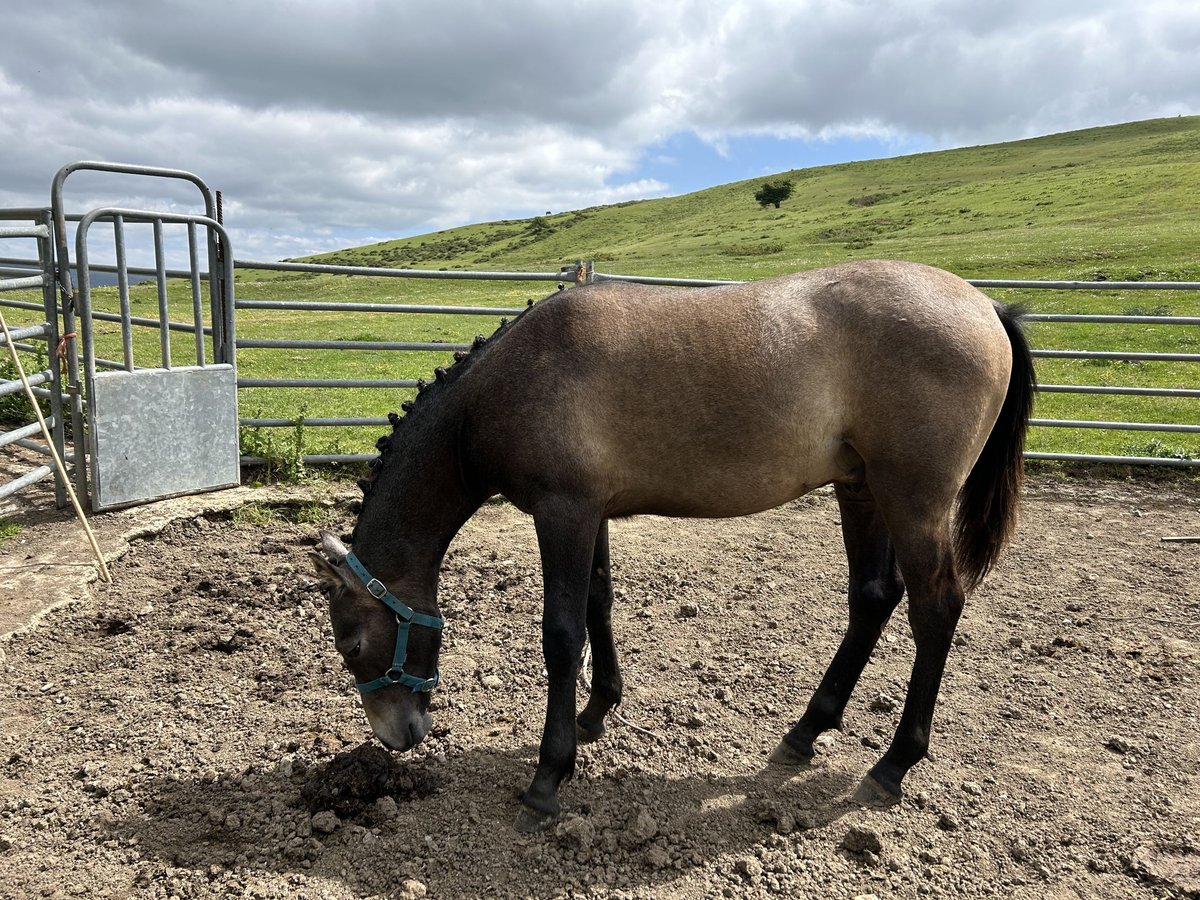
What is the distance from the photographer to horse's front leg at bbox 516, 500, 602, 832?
286 centimetres

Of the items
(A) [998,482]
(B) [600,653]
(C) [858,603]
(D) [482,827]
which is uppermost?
(A) [998,482]

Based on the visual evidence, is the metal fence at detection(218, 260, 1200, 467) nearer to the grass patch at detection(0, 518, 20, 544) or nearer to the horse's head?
the grass patch at detection(0, 518, 20, 544)

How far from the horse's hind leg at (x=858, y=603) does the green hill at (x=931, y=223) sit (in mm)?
24507

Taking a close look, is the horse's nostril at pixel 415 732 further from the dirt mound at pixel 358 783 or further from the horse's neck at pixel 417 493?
the horse's neck at pixel 417 493

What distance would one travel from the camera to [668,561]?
542 centimetres

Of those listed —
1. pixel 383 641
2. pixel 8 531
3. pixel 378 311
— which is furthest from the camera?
pixel 378 311

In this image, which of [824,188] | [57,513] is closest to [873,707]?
Answer: [57,513]

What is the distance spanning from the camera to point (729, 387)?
2977 millimetres

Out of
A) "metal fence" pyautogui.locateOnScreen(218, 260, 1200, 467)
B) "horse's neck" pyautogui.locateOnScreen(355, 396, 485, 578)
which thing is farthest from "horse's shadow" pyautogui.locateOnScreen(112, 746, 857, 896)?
"metal fence" pyautogui.locateOnScreen(218, 260, 1200, 467)

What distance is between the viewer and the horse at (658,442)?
2.91m

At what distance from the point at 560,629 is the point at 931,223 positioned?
52438 mm

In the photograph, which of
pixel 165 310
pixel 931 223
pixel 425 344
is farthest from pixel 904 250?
pixel 165 310

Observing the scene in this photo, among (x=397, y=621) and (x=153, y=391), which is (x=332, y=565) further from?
(x=153, y=391)

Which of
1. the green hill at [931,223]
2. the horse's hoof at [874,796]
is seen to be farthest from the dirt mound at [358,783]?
the green hill at [931,223]
